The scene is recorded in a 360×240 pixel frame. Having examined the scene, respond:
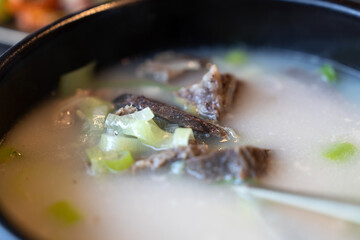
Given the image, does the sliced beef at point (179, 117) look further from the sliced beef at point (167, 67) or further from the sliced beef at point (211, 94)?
the sliced beef at point (167, 67)

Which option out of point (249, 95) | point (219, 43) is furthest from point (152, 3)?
point (249, 95)

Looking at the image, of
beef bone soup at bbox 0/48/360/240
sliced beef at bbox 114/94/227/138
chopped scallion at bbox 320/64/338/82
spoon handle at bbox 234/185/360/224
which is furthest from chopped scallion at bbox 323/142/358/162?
chopped scallion at bbox 320/64/338/82

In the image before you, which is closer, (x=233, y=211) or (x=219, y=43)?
(x=233, y=211)

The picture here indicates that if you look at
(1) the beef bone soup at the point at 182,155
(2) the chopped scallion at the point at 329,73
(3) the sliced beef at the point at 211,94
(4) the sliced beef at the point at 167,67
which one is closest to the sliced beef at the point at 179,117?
(1) the beef bone soup at the point at 182,155

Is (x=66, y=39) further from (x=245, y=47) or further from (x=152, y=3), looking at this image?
(x=245, y=47)

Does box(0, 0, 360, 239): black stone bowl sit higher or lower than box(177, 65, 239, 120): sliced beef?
higher

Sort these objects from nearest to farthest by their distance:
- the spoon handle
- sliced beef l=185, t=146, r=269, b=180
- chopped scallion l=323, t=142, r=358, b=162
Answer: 1. the spoon handle
2. sliced beef l=185, t=146, r=269, b=180
3. chopped scallion l=323, t=142, r=358, b=162

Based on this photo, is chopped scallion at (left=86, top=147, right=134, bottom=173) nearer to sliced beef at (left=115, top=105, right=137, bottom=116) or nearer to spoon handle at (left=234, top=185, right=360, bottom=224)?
sliced beef at (left=115, top=105, right=137, bottom=116)

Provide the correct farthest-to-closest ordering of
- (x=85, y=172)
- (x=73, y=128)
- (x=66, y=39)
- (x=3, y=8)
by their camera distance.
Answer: (x=3, y=8) < (x=66, y=39) < (x=73, y=128) < (x=85, y=172)
